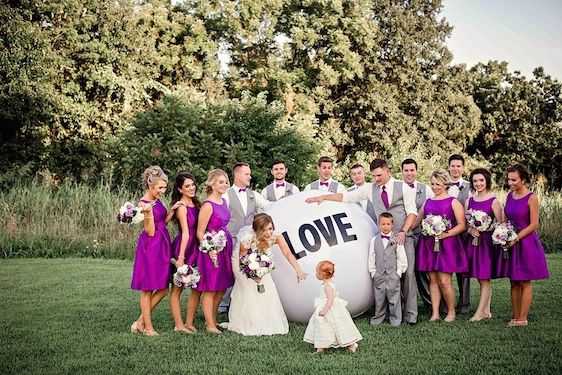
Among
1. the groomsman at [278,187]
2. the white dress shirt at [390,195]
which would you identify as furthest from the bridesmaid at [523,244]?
the groomsman at [278,187]

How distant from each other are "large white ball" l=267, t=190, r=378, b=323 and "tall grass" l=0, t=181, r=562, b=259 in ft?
26.5

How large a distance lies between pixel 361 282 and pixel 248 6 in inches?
1098

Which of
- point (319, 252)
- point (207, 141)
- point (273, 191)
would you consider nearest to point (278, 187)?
point (273, 191)

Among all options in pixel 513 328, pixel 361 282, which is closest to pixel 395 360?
pixel 361 282

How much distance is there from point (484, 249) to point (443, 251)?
0.54 m

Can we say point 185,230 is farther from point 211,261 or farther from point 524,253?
point 524,253

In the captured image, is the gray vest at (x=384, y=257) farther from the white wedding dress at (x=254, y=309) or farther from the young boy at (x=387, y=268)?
the white wedding dress at (x=254, y=309)

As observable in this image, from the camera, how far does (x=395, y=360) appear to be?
21.6 feet

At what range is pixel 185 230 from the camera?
25.9 feet

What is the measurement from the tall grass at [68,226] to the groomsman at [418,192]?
308 inches

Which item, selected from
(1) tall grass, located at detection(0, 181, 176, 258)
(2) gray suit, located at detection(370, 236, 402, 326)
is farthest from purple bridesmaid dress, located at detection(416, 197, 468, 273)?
(1) tall grass, located at detection(0, 181, 176, 258)

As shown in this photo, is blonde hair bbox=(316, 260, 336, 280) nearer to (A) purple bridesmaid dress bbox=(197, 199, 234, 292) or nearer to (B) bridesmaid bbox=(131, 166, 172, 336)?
(A) purple bridesmaid dress bbox=(197, 199, 234, 292)

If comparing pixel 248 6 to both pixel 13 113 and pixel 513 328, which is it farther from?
pixel 513 328

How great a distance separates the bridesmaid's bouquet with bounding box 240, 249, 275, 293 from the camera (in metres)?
7.43
